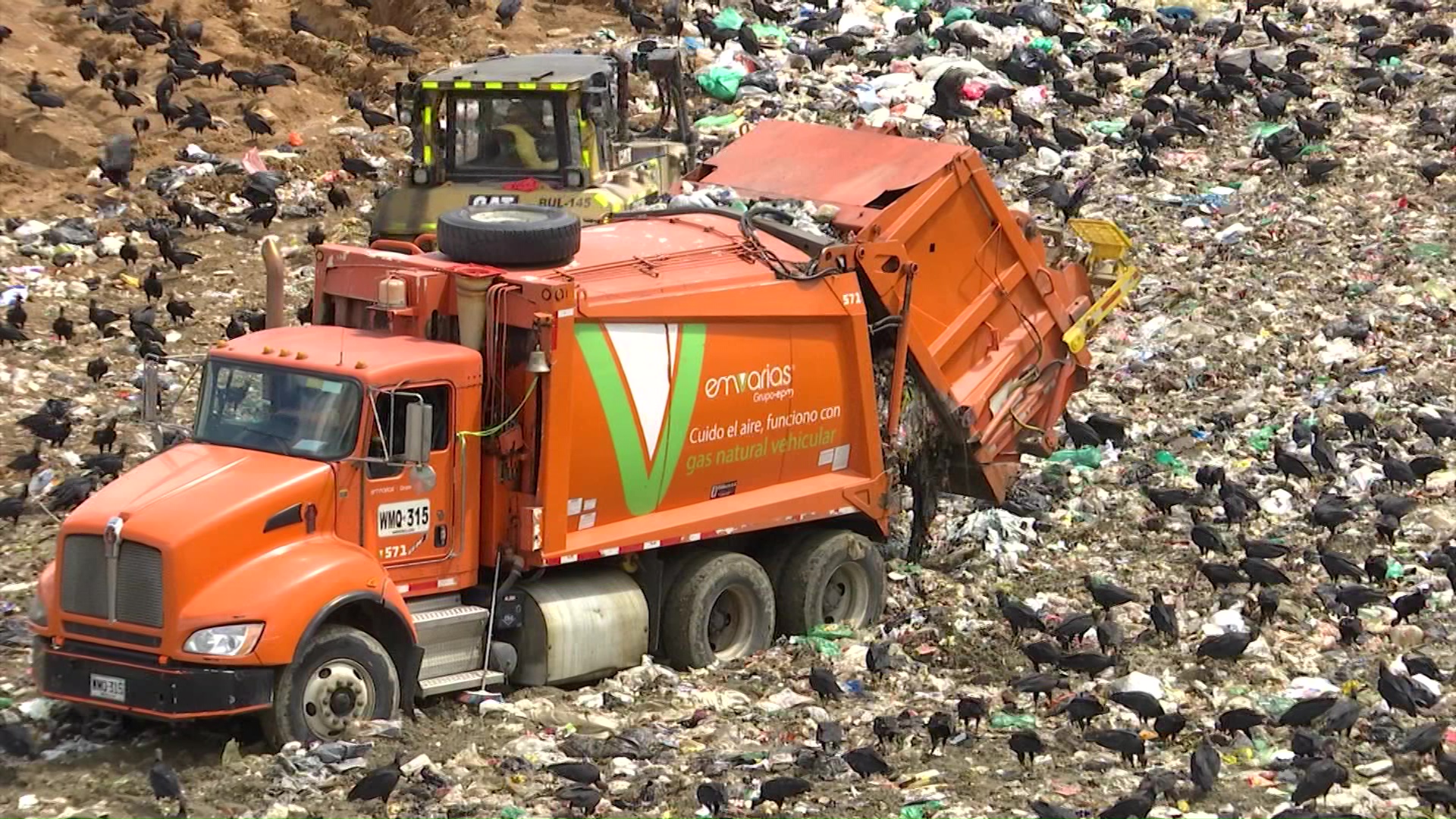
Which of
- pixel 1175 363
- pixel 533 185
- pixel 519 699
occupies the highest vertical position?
pixel 533 185

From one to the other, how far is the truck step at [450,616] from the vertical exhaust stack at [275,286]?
1.64 metres

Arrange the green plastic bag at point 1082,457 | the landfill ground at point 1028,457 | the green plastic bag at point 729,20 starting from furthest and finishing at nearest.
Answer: the green plastic bag at point 729,20 → the green plastic bag at point 1082,457 → the landfill ground at point 1028,457

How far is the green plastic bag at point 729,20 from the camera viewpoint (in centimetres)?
2186

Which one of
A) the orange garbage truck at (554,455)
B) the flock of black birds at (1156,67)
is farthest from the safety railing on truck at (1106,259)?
the flock of black birds at (1156,67)

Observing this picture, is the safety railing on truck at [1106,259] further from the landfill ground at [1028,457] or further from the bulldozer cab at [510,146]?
the bulldozer cab at [510,146]

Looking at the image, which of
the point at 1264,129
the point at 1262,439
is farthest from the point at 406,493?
the point at 1264,129

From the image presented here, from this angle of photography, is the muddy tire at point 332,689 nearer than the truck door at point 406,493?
Yes

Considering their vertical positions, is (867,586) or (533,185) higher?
(533,185)

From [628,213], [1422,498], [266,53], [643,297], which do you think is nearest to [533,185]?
[628,213]

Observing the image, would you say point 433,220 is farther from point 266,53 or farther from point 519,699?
point 266,53

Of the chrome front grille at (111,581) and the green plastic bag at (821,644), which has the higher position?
the chrome front grille at (111,581)

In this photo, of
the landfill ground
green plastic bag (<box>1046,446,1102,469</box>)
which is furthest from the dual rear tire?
green plastic bag (<box>1046,446,1102,469</box>)

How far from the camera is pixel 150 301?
16922 millimetres

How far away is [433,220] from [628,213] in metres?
2.70
